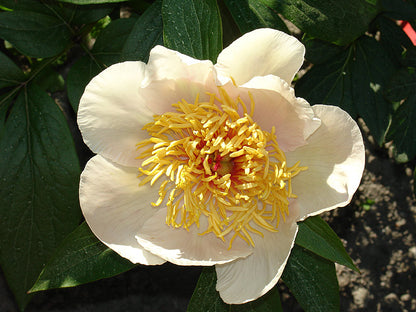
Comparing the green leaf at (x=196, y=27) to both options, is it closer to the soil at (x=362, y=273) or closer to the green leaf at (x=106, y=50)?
the green leaf at (x=106, y=50)

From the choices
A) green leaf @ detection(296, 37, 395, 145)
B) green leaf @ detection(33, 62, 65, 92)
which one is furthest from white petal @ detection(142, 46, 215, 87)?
green leaf @ detection(33, 62, 65, 92)

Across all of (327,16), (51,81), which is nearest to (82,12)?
(51,81)

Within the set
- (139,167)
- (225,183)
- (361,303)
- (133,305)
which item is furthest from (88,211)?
(361,303)

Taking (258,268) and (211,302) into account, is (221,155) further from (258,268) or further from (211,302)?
(211,302)

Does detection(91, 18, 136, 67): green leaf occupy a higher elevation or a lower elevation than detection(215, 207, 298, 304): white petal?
higher

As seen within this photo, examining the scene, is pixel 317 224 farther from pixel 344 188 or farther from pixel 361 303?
pixel 361 303

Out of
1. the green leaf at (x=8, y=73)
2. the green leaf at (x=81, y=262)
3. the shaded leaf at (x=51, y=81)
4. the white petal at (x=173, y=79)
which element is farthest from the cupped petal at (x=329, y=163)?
the shaded leaf at (x=51, y=81)

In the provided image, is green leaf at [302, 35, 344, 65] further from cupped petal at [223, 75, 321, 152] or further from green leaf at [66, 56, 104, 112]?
green leaf at [66, 56, 104, 112]

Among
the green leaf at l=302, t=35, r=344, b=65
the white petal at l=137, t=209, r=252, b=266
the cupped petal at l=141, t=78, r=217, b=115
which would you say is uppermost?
the cupped petal at l=141, t=78, r=217, b=115
